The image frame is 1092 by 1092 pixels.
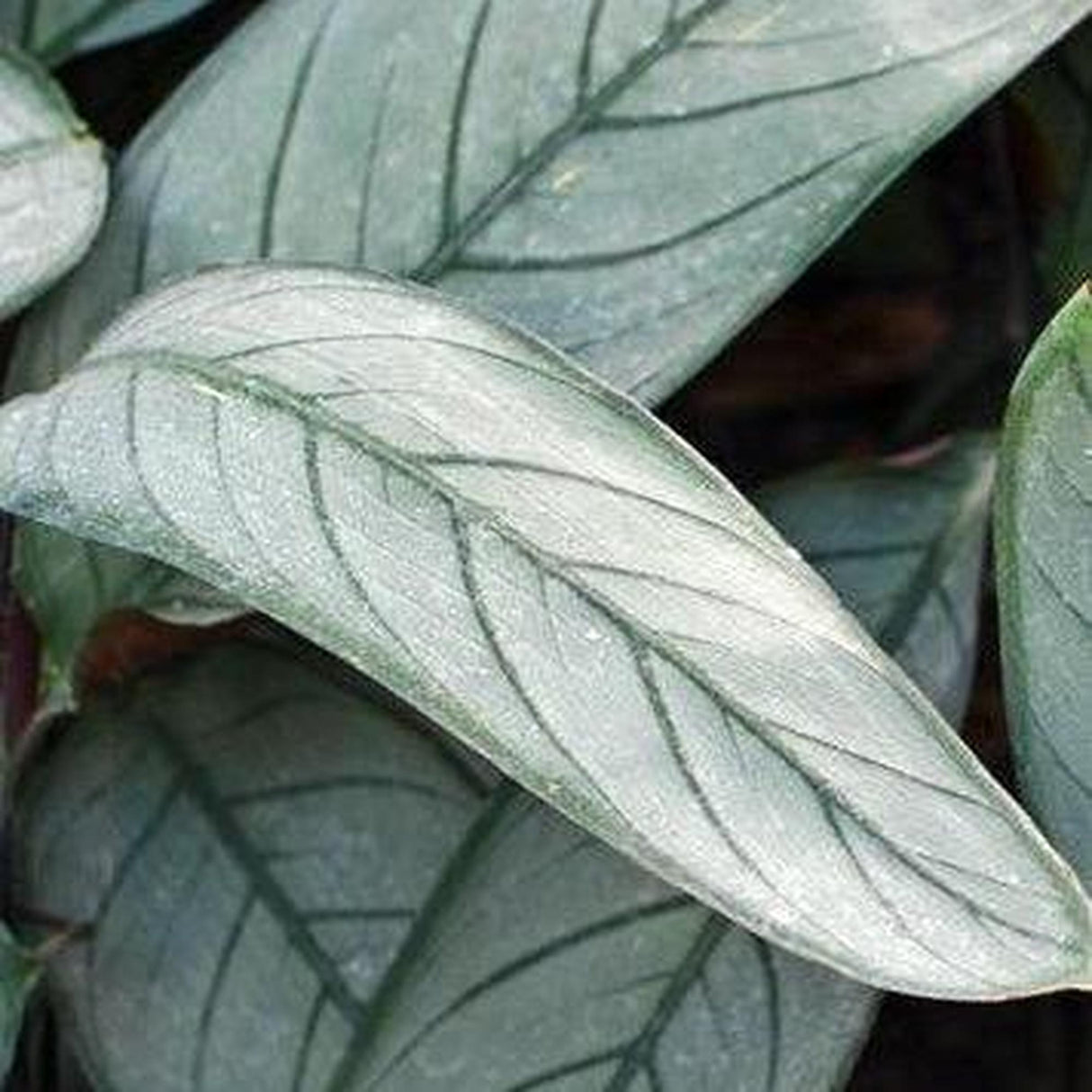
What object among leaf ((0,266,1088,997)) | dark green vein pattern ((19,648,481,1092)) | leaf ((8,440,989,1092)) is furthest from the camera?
dark green vein pattern ((19,648,481,1092))

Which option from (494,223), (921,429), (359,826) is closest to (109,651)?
(359,826)

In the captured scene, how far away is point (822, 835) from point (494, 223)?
1.12ft

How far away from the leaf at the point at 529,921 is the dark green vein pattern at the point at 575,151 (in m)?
0.10

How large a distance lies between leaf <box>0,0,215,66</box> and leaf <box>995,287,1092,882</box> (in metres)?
0.53

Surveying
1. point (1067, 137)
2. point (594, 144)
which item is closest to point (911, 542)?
point (594, 144)

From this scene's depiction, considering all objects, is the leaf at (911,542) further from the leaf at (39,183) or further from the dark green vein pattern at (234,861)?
the leaf at (39,183)

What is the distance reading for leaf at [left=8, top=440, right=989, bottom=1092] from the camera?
38.3 inches

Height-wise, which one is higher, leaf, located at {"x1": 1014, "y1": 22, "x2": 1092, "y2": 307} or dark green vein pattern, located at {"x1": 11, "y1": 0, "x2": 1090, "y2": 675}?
dark green vein pattern, located at {"x1": 11, "y1": 0, "x2": 1090, "y2": 675}

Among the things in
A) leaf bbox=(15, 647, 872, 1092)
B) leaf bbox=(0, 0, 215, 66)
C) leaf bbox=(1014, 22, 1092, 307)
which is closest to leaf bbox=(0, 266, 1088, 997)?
leaf bbox=(15, 647, 872, 1092)

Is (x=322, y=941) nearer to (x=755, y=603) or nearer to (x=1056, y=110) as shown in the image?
(x=755, y=603)

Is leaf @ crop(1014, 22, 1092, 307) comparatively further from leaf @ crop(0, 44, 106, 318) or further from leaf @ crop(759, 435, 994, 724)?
leaf @ crop(0, 44, 106, 318)

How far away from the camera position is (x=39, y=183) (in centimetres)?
107

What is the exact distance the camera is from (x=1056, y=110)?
138cm

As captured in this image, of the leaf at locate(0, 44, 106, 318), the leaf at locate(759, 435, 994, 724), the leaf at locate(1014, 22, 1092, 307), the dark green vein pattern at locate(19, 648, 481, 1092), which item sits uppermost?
the leaf at locate(0, 44, 106, 318)
